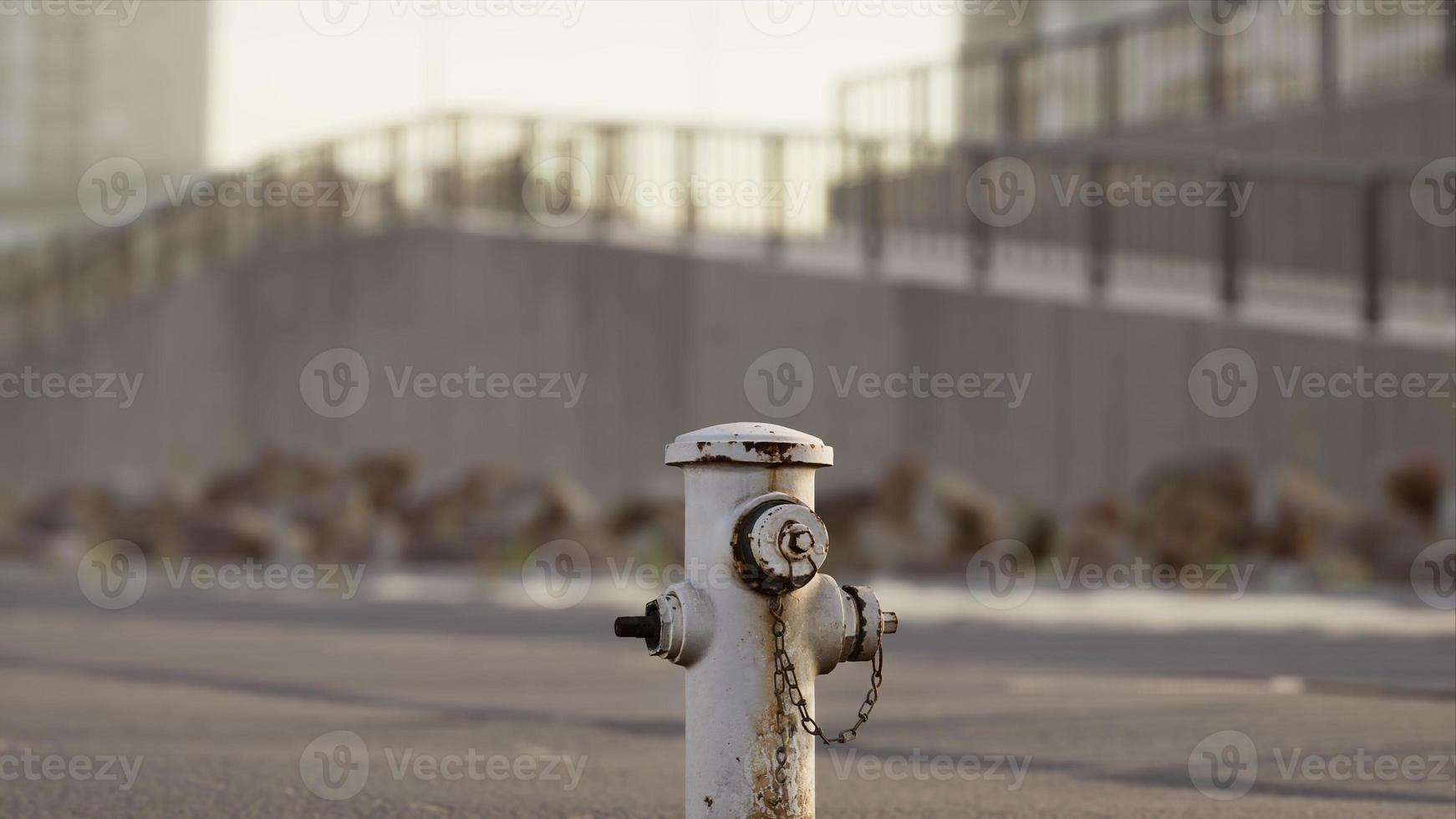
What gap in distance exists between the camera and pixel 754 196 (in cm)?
2044

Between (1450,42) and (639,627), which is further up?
(1450,42)

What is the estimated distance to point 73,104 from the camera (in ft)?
196

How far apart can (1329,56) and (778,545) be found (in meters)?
19.2

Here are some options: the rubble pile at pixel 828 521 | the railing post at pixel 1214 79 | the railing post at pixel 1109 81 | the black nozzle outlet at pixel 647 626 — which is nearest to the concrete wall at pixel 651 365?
the rubble pile at pixel 828 521

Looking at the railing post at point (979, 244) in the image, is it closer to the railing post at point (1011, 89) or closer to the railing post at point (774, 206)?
the railing post at point (774, 206)

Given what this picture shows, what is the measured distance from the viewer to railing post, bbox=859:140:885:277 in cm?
1930

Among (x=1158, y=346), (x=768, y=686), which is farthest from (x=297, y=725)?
(x=1158, y=346)

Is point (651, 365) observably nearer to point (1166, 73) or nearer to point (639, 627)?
point (1166, 73)

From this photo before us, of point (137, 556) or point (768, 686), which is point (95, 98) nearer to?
point (137, 556)

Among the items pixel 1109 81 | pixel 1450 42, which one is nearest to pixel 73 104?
pixel 1109 81

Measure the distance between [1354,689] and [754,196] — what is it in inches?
535

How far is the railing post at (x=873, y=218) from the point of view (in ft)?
63.3

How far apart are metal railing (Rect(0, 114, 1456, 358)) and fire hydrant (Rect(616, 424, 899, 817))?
13.6 m

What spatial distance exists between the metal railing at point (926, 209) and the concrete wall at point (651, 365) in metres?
0.54
